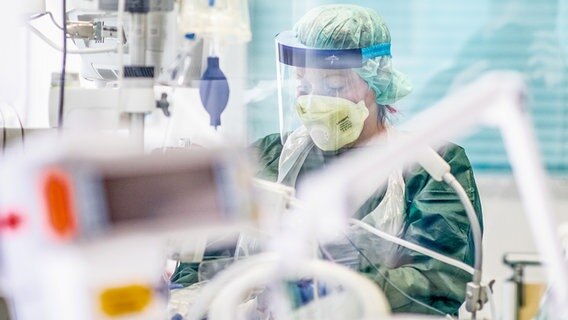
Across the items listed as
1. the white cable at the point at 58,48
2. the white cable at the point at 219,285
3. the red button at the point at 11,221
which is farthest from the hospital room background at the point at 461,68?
the red button at the point at 11,221

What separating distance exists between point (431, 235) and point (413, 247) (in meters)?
0.04

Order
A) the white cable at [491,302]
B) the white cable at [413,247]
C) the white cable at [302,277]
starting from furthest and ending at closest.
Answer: the white cable at [413,247] → the white cable at [491,302] → the white cable at [302,277]

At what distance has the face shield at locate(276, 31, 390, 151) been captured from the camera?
1293 mm

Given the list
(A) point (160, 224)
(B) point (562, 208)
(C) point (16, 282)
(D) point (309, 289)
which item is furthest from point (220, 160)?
(B) point (562, 208)

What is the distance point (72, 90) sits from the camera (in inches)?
39.9

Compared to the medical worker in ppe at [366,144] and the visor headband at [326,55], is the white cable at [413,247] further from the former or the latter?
the visor headband at [326,55]

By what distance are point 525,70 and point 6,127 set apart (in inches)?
47.9

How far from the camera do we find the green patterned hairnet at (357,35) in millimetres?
1302

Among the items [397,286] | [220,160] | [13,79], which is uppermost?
[13,79]

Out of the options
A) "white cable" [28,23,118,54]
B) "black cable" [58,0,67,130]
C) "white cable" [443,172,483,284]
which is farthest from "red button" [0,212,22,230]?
"white cable" [443,172,483,284]

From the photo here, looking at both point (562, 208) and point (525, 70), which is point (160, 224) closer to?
point (562, 208)

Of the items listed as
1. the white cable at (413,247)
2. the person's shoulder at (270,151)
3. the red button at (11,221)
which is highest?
the person's shoulder at (270,151)

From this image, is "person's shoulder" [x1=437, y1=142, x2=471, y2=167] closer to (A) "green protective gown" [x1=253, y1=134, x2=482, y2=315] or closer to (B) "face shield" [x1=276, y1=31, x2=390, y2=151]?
(A) "green protective gown" [x1=253, y1=134, x2=482, y2=315]

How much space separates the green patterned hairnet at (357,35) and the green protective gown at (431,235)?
0.56 feet
